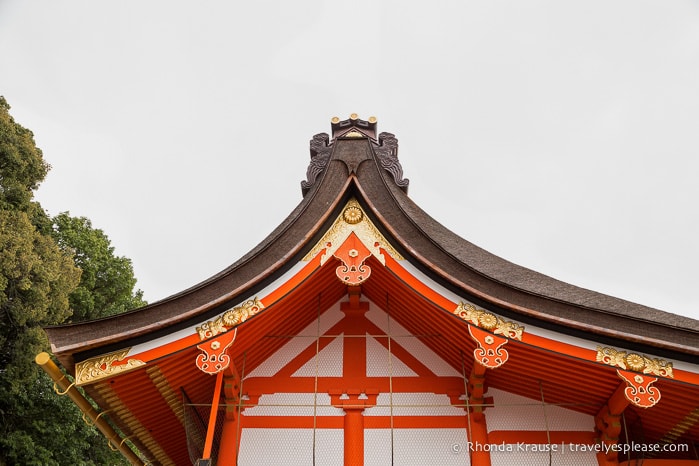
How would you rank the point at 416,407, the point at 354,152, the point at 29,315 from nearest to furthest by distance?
1. the point at 416,407
2. the point at 354,152
3. the point at 29,315

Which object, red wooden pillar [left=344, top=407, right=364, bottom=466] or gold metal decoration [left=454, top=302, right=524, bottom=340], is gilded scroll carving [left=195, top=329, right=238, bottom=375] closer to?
red wooden pillar [left=344, top=407, right=364, bottom=466]

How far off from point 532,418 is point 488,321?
193 centimetres

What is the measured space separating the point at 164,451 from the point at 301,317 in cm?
265

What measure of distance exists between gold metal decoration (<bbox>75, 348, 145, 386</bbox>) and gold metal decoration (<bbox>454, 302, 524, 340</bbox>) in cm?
352

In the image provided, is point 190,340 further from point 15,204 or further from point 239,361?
point 15,204

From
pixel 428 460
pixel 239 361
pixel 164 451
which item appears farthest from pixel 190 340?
pixel 428 460

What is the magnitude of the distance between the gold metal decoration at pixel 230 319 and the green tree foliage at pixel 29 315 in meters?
10.4

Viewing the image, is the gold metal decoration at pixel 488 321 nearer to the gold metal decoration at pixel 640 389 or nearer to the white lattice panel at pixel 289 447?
the gold metal decoration at pixel 640 389

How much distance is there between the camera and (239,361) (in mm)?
6777

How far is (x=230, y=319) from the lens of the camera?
5.79 meters

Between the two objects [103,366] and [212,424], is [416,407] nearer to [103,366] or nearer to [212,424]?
[212,424]

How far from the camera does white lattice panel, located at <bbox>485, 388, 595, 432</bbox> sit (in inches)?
258

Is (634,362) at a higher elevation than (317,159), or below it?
below

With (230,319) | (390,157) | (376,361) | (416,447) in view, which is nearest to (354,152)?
(390,157)
